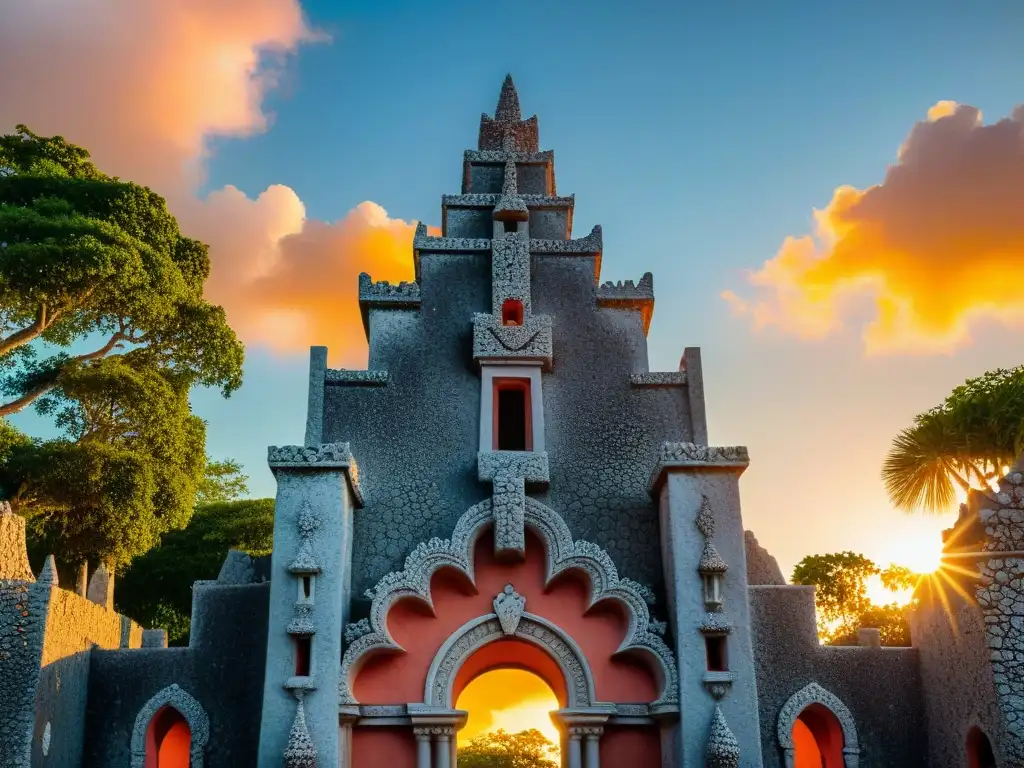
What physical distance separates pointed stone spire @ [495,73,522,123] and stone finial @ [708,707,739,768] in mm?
11420

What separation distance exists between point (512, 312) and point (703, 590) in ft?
15.9

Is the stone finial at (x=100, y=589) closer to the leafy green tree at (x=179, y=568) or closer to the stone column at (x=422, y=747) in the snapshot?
the stone column at (x=422, y=747)

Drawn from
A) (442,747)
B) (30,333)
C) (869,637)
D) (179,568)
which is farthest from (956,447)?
(179,568)

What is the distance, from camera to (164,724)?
12891 millimetres

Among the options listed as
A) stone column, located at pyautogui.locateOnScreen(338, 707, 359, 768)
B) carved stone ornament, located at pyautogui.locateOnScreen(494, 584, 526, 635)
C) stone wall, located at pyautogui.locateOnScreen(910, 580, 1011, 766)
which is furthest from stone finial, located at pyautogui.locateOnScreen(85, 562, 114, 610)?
stone wall, located at pyautogui.locateOnScreen(910, 580, 1011, 766)

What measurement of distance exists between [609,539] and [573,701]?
2.09 meters

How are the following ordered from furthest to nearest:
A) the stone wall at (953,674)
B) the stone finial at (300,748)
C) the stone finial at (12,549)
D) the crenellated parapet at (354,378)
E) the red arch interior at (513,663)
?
1. the stone finial at (12,549)
2. the crenellated parapet at (354,378)
3. the red arch interior at (513,663)
4. the stone wall at (953,674)
5. the stone finial at (300,748)

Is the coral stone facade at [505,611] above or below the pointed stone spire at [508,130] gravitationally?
below

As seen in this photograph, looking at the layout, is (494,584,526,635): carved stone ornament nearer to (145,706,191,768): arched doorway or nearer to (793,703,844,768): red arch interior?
(793,703,844,768): red arch interior

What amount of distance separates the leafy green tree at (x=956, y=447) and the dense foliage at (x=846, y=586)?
948 cm

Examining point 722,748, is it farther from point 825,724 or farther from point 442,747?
point 442,747

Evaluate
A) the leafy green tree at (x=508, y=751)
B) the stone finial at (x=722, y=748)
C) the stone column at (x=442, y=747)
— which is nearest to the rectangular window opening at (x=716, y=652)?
the stone finial at (x=722, y=748)

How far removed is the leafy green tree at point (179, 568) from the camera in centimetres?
3256

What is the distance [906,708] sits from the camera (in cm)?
1239
